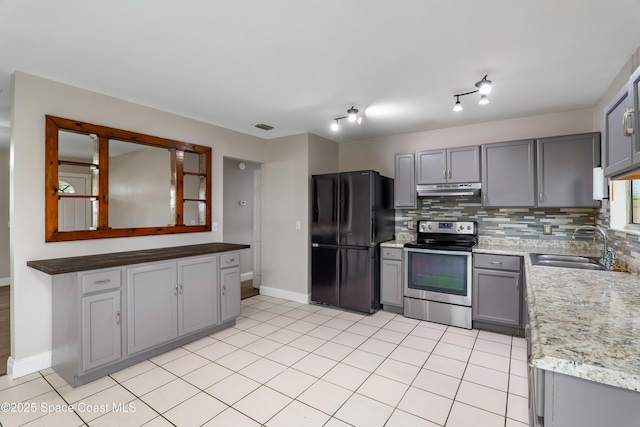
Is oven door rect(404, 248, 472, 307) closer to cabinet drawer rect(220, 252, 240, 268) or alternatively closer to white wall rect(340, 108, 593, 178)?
white wall rect(340, 108, 593, 178)

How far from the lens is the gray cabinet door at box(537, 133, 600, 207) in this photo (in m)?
3.05

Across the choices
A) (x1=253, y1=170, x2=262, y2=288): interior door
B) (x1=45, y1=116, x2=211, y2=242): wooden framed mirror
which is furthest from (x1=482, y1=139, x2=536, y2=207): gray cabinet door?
(x1=253, y1=170, x2=262, y2=288): interior door

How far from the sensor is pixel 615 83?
256cm

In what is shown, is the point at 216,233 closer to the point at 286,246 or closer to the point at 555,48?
the point at 286,246

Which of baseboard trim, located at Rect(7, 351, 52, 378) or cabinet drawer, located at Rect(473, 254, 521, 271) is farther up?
cabinet drawer, located at Rect(473, 254, 521, 271)

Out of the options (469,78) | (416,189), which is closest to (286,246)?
(416,189)

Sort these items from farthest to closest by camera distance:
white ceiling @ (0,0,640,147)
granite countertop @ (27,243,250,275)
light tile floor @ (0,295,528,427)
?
granite countertop @ (27,243,250,275) → light tile floor @ (0,295,528,427) → white ceiling @ (0,0,640,147)

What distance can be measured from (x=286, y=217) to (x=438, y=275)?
2232 mm

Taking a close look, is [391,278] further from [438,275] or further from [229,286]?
[229,286]

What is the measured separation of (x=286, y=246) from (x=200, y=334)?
5.74ft

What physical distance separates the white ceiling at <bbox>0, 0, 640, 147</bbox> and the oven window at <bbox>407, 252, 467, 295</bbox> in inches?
67.1

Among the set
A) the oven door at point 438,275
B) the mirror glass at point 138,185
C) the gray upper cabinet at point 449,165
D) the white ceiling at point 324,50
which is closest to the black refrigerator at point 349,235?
the oven door at point 438,275

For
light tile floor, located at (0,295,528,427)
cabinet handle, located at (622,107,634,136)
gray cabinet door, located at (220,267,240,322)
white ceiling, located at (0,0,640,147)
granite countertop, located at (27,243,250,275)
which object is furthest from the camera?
gray cabinet door, located at (220,267,240,322)

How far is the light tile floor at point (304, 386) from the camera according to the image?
1.93 m
